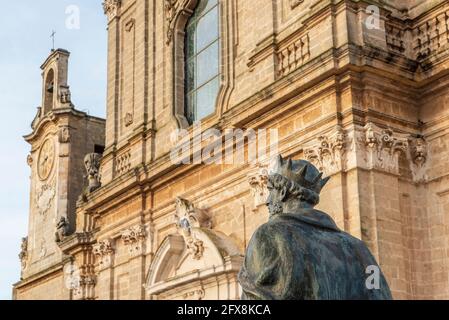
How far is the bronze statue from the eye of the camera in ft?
9.50

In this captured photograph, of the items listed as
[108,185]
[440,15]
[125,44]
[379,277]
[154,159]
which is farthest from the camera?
[125,44]

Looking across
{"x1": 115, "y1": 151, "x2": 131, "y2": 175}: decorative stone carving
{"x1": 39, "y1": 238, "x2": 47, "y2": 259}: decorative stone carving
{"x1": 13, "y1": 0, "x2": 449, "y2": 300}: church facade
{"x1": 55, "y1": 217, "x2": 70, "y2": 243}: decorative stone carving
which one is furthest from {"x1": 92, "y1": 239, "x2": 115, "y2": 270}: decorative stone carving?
{"x1": 39, "y1": 238, "x2": 47, "y2": 259}: decorative stone carving

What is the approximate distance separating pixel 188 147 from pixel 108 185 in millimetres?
2495

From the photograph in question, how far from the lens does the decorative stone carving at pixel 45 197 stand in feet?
69.1

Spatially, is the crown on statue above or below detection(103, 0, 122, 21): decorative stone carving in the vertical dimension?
below

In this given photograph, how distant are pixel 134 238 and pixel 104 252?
4.03ft

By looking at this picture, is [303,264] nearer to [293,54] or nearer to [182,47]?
[293,54]

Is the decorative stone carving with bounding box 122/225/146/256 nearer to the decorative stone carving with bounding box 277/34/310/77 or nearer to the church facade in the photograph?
the church facade

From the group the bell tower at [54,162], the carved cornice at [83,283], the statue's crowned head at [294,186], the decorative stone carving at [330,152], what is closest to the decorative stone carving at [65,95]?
the bell tower at [54,162]

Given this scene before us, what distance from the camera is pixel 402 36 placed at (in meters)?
10.0

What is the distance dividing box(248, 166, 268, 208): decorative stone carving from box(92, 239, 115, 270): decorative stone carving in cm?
438

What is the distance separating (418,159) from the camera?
9.48 metres
